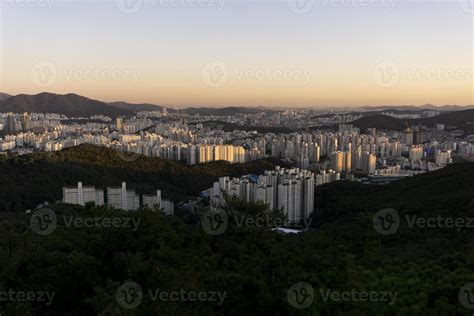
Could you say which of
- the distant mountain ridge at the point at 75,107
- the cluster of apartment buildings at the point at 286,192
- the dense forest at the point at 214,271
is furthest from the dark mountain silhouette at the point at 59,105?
the dense forest at the point at 214,271

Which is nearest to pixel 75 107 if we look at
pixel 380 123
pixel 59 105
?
pixel 59 105

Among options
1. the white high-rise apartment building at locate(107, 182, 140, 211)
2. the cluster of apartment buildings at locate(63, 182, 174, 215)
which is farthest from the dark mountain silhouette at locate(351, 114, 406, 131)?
the white high-rise apartment building at locate(107, 182, 140, 211)

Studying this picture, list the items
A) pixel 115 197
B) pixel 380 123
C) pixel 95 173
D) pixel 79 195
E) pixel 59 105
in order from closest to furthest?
pixel 79 195
pixel 115 197
pixel 95 173
pixel 380 123
pixel 59 105

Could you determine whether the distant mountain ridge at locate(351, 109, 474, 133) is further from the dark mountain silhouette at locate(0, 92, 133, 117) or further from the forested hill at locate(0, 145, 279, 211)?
the dark mountain silhouette at locate(0, 92, 133, 117)

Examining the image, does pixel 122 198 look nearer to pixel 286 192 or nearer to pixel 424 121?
pixel 286 192

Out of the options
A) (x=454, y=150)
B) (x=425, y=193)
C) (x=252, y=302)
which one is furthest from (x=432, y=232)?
(x=454, y=150)

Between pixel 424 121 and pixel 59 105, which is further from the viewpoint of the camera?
pixel 59 105

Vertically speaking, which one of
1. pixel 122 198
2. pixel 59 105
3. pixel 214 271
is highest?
pixel 59 105

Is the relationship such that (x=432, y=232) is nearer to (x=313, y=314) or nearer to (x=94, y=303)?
(x=313, y=314)

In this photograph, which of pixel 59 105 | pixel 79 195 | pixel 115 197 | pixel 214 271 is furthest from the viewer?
pixel 59 105
